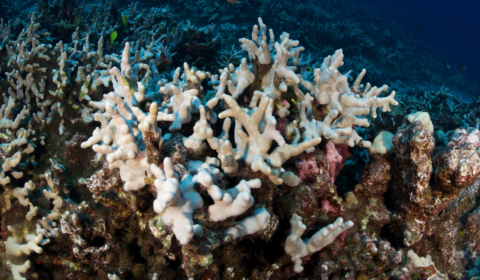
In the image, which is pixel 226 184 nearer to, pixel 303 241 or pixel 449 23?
pixel 303 241

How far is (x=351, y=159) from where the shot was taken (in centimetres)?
359

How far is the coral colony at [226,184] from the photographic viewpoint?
1.87m

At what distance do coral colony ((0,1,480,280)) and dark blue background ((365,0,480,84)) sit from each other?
3701 centimetres

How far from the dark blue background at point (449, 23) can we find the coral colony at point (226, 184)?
121ft

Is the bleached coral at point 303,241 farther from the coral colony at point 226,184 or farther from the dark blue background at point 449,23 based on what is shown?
the dark blue background at point 449,23

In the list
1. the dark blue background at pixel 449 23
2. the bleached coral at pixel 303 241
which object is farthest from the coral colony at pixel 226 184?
the dark blue background at pixel 449 23

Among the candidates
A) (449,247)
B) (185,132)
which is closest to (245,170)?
(185,132)

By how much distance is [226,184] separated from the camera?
2.09 meters

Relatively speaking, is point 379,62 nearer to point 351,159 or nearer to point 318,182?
point 351,159

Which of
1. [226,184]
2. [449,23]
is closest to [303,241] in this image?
[226,184]

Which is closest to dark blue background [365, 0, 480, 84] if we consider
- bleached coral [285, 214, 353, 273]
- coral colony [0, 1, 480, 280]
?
coral colony [0, 1, 480, 280]

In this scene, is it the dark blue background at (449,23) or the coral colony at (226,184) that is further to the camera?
the dark blue background at (449,23)

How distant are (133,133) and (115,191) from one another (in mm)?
522

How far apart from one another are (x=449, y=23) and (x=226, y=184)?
8219cm
